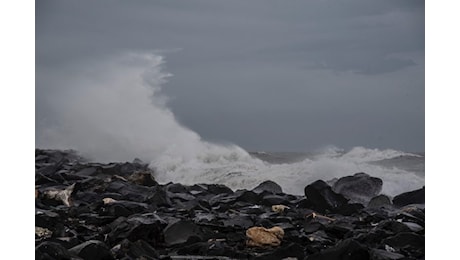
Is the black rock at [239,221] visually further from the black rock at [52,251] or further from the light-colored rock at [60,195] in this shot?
the light-colored rock at [60,195]

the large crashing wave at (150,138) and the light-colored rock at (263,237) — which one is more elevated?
the large crashing wave at (150,138)

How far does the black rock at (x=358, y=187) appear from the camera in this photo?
147 inches

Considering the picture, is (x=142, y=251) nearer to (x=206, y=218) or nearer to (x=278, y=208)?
(x=206, y=218)

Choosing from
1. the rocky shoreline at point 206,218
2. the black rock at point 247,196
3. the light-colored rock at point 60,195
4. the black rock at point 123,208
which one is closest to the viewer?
the rocky shoreline at point 206,218

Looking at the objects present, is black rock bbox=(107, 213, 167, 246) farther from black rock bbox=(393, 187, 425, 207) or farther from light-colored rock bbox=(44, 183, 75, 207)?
black rock bbox=(393, 187, 425, 207)

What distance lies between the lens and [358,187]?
375 cm

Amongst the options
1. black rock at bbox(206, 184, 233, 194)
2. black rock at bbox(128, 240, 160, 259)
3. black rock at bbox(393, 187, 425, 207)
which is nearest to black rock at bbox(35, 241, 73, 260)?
black rock at bbox(128, 240, 160, 259)

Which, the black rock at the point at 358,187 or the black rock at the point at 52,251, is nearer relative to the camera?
the black rock at the point at 52,251

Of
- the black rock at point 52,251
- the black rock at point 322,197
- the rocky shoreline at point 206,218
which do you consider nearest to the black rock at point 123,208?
the rocky shoreline at point 206,218

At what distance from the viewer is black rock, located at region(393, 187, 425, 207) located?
12.0ft

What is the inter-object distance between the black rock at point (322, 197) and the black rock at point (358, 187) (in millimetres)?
31
